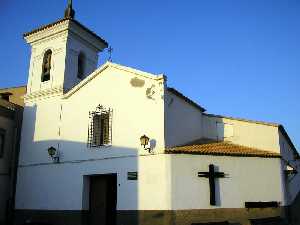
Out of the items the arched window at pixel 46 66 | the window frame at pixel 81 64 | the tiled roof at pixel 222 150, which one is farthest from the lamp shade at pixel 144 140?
the arched window at pixel 46 66

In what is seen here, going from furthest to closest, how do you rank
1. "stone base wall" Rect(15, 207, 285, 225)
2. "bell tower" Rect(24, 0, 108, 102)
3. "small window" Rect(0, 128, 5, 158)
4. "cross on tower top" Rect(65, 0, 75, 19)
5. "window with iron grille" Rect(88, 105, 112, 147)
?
"cross on tower top" Rect(65, 0, 75, 19) → "bell tower" Rect(24, 0, 108, 102) → "small window" Rect(0, 128, 5, 158) → "window with iron grille" Rect(88, 105, 112, 147) → "stone base wall" Rect(15, 207, 285, 225)

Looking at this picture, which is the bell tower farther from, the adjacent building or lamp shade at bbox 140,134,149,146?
lamp shade at bbox 140,134,149,146

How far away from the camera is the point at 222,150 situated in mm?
15562

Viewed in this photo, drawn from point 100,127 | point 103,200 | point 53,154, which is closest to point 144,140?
point 100,127

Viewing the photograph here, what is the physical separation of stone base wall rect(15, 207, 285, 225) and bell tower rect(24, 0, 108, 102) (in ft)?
21.3

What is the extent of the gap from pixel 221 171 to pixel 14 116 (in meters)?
12.3

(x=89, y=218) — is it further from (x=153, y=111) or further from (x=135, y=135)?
(x=153, y=111)

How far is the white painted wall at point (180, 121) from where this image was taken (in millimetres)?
15220

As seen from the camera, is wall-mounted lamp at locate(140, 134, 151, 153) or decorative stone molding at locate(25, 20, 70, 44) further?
decorative stone molding at locate(25, 20, 70, 44)

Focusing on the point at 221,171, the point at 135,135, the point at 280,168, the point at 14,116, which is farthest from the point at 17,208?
the point at 280,168

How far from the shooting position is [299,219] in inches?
722

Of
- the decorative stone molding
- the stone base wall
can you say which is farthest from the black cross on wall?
the decorative stone molding

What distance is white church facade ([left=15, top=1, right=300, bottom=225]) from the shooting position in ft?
47.0

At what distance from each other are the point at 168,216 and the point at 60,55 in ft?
36.0
